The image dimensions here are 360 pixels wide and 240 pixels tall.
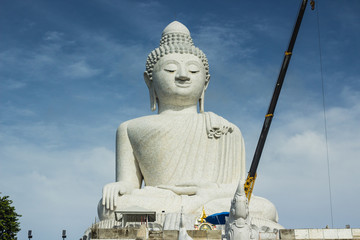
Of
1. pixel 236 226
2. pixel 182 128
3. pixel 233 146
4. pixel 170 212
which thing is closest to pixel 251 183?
pixel 233 146

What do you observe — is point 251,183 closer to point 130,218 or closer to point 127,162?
point 127,162

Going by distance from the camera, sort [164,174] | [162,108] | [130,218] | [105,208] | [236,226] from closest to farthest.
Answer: [236,226] → [130,218] → [105,208] → [164,174] → [162,108]

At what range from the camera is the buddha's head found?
19766 millimetres

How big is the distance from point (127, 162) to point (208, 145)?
2.71 meters

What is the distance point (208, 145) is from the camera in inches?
768

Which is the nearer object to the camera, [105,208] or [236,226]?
[236,226]

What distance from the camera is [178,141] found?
19.2m

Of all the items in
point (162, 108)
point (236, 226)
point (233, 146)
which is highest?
point (162, 108)

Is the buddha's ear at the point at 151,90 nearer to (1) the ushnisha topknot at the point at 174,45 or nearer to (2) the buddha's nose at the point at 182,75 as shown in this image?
(1) the ushnisha topknot at the point at 174,45

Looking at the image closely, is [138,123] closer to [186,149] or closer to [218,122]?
[186,149]

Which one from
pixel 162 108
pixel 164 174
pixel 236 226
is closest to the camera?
pixel 236 226

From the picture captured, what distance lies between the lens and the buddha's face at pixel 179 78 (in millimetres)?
19734

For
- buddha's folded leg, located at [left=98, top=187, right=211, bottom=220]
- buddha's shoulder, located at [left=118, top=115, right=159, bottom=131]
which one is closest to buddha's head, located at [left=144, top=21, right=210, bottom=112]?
buddha's shoulder, located at [left=118, top=115, right=159, bottom=131]

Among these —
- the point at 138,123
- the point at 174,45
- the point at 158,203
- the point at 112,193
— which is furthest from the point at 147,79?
the point at 158,203
